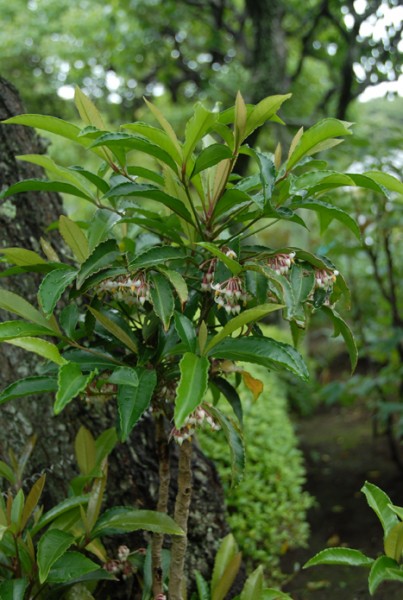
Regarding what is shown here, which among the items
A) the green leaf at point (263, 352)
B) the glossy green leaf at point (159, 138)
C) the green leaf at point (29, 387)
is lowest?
the green leaf at point (29, 387)

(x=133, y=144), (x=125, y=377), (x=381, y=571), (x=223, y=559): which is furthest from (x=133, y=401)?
(x=223, y=559)

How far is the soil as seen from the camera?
235cm

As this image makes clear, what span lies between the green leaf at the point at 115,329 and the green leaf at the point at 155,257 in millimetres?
153

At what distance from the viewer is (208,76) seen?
734 centimetres

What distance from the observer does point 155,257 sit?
1195mm

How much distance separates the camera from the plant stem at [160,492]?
4.79 feet

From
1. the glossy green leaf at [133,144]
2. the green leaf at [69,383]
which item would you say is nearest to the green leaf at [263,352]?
the green leaf at [69,383]

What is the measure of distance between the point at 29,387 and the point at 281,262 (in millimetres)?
574

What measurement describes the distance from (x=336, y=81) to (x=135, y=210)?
18.3 feet

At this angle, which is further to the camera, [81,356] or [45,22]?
Result: [45,22]

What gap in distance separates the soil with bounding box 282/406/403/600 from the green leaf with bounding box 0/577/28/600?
132 centimetres

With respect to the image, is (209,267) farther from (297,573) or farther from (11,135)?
(297,573)

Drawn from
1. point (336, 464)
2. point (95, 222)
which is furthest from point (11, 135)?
point (336, 464)

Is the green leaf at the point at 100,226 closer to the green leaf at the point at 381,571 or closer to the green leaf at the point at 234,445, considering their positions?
the green leaf at the point at 234,445
